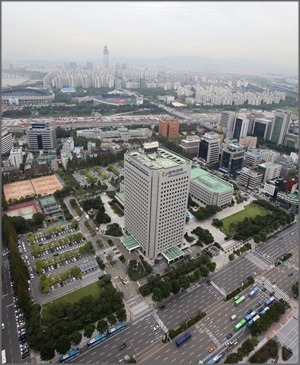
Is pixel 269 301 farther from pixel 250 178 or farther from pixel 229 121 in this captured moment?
pixel 229 121

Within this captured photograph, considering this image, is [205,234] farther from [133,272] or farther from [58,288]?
[58,288]

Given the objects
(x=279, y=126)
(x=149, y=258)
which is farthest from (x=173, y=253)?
(x=279, y=126)

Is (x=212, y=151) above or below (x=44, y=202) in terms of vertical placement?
above

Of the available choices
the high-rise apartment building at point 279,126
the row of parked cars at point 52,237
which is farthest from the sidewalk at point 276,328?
the high-rise apartment building at point 279,126

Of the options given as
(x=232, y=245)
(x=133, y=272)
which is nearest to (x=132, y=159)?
(x=133, y=272)

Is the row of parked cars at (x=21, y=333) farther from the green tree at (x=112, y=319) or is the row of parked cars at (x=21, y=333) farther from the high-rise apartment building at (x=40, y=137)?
the high-rise apartment building at (x=40, y=137)

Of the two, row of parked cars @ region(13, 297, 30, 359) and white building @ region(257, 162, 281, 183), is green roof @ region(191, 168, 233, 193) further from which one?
row of parked cars @ region(13, 297, 30, 359)
